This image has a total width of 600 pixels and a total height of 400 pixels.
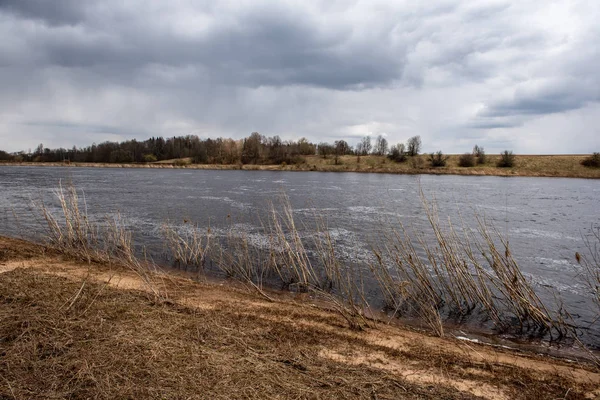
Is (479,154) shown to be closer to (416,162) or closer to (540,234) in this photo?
(416,162)

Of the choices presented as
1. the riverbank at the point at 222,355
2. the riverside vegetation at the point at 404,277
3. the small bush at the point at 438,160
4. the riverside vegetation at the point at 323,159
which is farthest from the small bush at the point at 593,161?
the riverbank at the point at 222,355

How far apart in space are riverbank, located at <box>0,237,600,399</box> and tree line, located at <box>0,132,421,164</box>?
87.8m

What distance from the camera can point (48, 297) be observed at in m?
6.87

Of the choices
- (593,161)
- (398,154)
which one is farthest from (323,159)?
(593,161)

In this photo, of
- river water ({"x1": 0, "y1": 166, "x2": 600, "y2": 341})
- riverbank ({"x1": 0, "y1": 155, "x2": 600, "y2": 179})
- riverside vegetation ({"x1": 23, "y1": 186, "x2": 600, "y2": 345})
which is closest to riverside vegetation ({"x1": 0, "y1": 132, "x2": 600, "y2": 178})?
riverbank ({"x1": 0, "y1": 155, "x2": 600, "y2": 179})

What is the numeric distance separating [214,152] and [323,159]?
40456 mm

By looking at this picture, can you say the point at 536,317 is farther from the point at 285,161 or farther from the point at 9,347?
the point at 285,161

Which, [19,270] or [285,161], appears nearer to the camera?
[19,270]

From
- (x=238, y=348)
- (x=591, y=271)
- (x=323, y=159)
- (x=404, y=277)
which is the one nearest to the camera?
(x=238, y=348)

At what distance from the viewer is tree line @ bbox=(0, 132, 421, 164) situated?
102 meters

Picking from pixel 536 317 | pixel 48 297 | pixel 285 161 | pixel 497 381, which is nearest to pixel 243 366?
pixel 497 381

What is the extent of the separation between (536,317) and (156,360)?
8311 mm

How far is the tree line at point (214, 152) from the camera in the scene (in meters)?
102

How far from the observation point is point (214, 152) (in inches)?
4692
